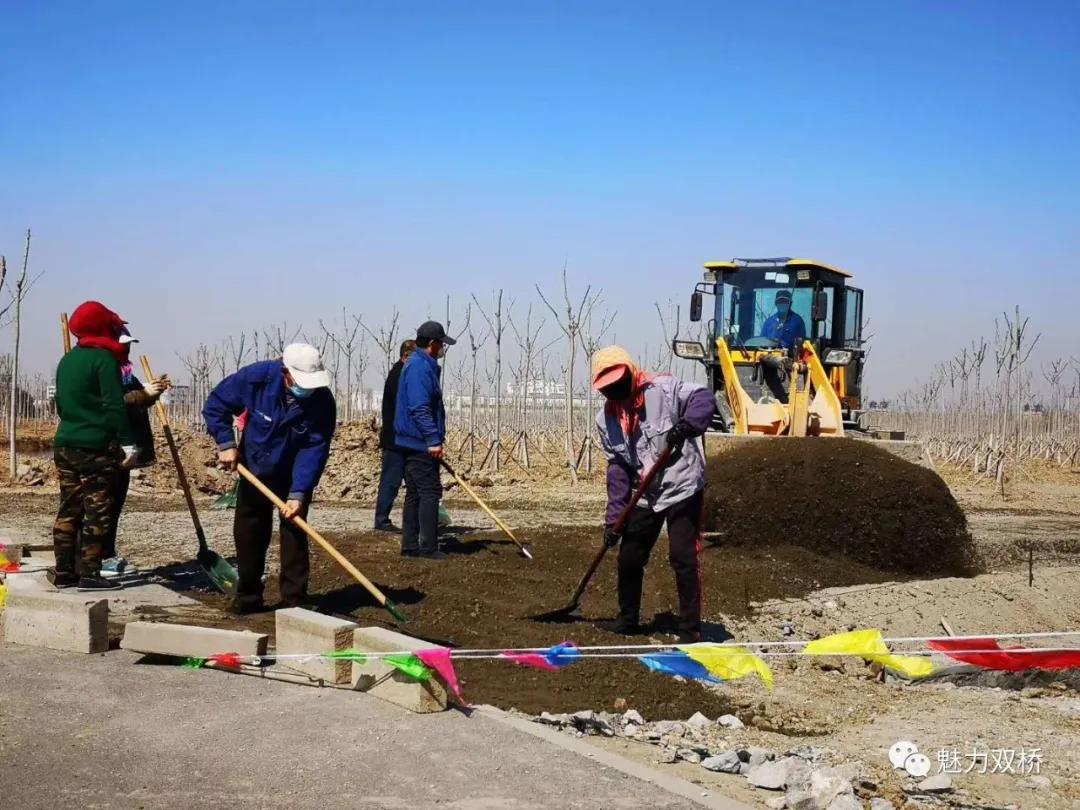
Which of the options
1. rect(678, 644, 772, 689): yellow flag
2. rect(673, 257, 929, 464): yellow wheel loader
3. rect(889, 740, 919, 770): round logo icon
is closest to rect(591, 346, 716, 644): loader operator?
rect(678, 644, 772, 689): yellow flag

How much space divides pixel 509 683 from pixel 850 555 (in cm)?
527

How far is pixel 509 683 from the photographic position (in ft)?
17.3

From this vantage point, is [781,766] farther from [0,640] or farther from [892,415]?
[892,415]

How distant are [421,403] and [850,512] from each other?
12.9 feet

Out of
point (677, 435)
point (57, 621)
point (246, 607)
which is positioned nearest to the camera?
point (57, 621)

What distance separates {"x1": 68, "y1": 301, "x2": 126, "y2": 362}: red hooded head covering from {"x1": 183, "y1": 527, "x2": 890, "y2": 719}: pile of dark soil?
6.06 feet

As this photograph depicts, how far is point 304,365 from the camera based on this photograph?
6.43 m

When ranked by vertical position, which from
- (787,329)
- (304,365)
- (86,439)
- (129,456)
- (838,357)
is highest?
(787,329)

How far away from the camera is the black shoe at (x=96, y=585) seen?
7388 millimetres

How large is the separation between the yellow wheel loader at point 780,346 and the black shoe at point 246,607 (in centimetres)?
648

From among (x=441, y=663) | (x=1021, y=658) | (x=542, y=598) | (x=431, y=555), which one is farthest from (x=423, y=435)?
(x=1021, y=658)

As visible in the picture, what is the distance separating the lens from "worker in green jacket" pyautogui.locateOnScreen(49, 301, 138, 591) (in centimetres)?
718

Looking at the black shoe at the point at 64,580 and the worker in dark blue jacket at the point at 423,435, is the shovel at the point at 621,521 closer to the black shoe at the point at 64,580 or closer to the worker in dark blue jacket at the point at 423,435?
the worker in dark blue jacket at the point at 423,435

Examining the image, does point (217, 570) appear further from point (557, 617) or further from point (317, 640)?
point (317, 640)
